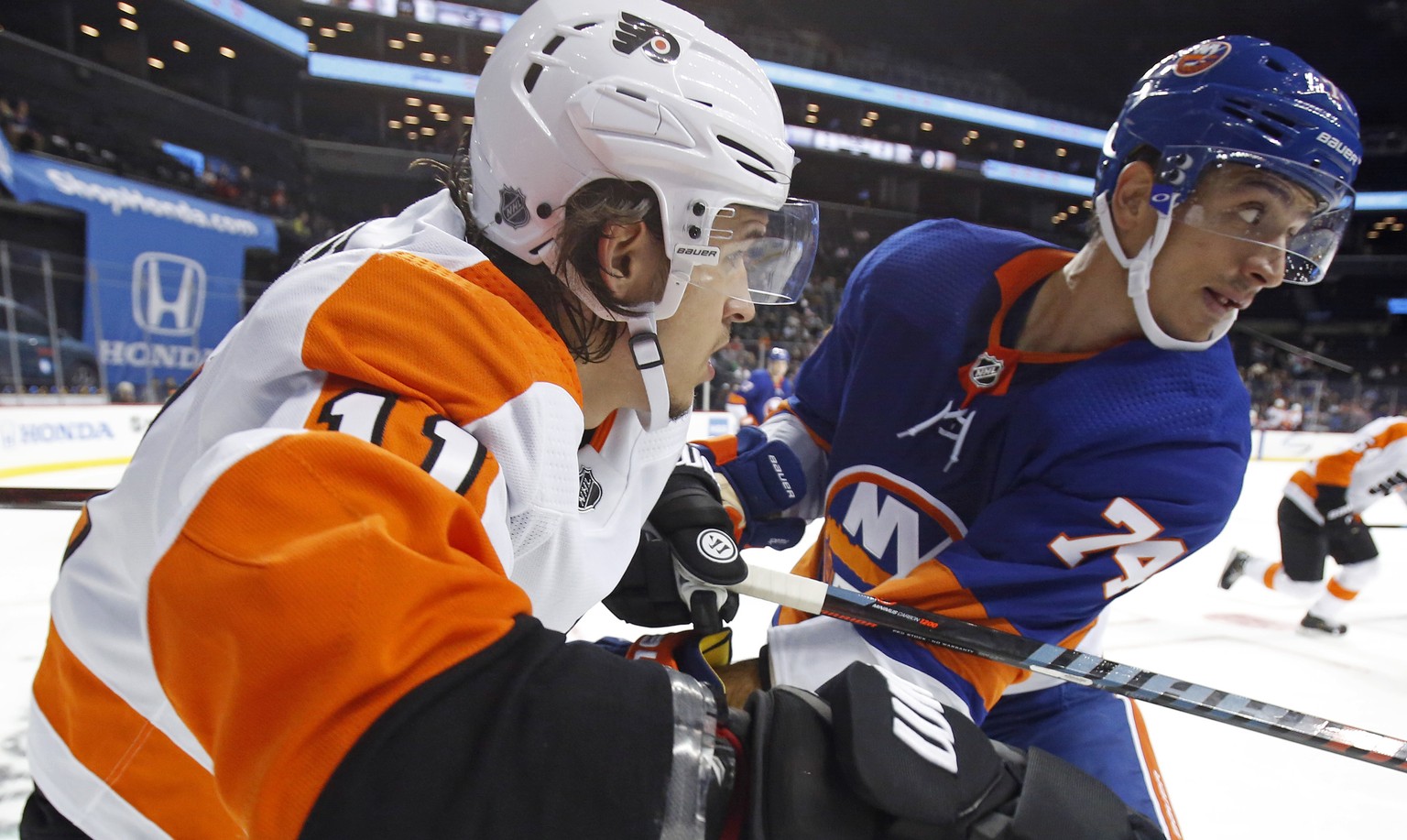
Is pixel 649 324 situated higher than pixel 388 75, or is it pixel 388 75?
pixel 649 324

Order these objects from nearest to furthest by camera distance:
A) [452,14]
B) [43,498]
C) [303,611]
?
1. [303,611]
2. [43,498]
3. [452,14]

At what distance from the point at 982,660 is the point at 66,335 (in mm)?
6941

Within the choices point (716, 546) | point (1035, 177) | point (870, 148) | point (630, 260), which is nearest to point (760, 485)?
point (716, 546)

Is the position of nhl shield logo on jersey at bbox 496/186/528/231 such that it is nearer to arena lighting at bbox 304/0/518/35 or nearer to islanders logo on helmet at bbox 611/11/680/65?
islanders logo on helmet at bbox 611/11/680/65

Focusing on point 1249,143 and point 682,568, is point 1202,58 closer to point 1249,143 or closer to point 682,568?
point 1249,143

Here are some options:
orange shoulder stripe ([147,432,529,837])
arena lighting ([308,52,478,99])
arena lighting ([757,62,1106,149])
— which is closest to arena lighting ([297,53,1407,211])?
arena lighting ([308,52,478,99])

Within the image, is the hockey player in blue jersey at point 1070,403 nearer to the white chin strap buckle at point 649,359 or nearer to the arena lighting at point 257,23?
the white chin strap buckle at point 649,359

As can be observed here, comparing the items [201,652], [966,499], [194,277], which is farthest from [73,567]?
[194,277]

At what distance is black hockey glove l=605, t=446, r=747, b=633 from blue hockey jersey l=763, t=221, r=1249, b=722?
0.11m

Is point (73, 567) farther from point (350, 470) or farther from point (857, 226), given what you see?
point (857, 226)

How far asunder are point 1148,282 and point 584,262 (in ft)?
3.09

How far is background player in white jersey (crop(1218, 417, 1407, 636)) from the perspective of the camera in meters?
3.43

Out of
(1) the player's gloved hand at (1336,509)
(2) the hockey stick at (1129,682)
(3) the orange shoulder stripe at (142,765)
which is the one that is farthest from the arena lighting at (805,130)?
(3) the orange shoulder stripe at (142,765)

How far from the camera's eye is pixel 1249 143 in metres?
1.31
